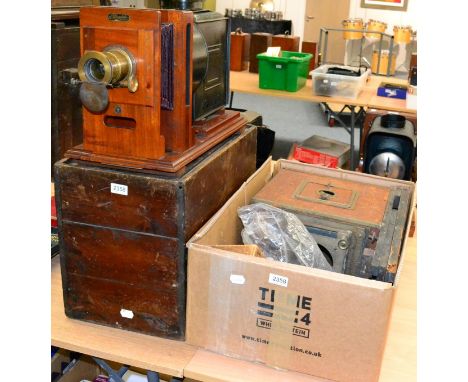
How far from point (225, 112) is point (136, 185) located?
1.61 feet

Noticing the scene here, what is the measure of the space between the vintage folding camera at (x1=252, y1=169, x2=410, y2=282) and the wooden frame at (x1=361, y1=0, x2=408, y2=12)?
7.49 m

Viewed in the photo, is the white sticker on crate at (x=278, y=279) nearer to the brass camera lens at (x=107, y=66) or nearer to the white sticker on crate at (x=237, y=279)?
the white sticker on crate at (x=237, y=279)

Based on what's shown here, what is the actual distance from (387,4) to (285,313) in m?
8.14

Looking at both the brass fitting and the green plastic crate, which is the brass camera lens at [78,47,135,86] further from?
the green plastic crate

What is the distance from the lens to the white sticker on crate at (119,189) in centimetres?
118

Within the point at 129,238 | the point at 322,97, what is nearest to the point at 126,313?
the point at 129,238

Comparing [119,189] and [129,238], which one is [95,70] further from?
[129,238]

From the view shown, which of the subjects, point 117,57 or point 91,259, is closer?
point 117,57

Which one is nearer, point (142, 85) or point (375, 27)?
point (142, 85)

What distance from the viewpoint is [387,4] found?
27.5 feet

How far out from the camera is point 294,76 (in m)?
3.66
